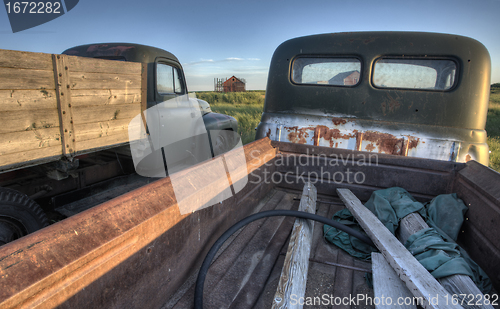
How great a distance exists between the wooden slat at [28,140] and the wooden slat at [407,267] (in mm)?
2594

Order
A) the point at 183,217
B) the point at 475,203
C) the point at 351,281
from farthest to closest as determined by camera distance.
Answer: the point at 475,203, the point at 351,281, the point at 183,217

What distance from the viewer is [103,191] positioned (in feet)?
11.3

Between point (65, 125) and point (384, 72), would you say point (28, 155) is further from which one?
point (384, 72)

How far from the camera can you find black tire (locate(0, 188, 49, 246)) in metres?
2.23

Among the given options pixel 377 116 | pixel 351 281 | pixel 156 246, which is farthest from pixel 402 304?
pixel 377 116

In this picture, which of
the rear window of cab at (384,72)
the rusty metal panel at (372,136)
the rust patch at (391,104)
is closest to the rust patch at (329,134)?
the rusty metal panel at (372,136)

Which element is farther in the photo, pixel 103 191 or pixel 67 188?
pixel 103 191

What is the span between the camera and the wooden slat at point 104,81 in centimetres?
245

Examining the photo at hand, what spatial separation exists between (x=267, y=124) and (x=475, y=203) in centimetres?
202

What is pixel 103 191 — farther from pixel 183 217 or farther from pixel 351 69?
pixel 351 69

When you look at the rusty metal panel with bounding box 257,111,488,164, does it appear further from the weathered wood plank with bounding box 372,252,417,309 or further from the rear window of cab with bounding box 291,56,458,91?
the weathered wood plank with bounding box 372,252,417,309

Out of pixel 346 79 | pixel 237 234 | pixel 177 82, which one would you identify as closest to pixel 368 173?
pixel 346 79

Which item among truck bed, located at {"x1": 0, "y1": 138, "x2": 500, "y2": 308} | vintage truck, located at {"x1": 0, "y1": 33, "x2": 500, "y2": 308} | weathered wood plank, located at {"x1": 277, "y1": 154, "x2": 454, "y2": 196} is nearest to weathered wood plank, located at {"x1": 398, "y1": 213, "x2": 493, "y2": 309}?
vintage truck, located at {"x1": 0, "y1": 33, "x2": 500, "y2": 308}

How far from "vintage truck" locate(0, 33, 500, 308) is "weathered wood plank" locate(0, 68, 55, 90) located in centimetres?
157
